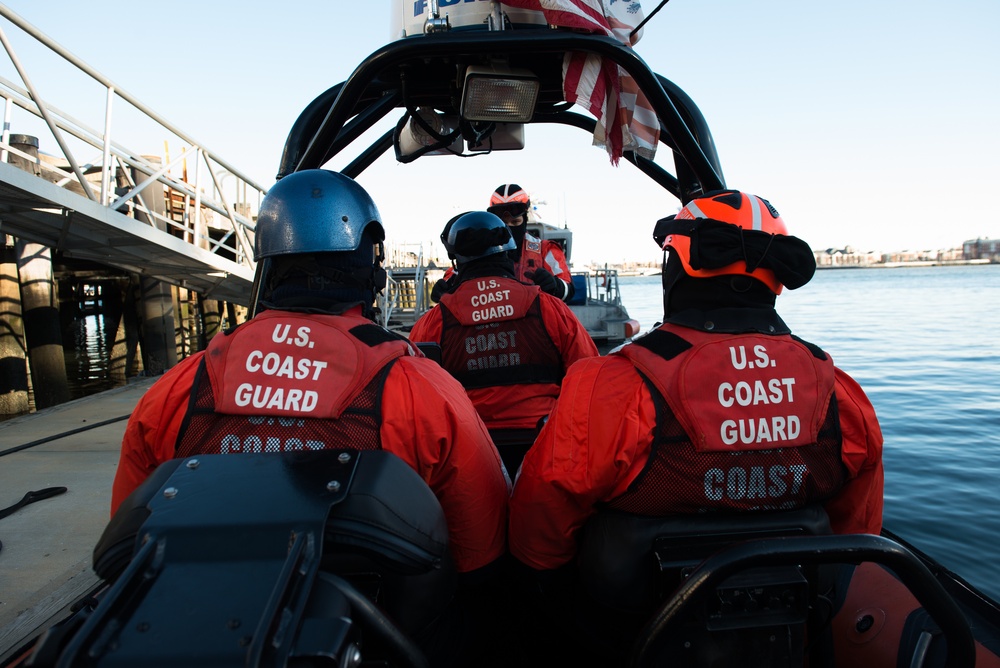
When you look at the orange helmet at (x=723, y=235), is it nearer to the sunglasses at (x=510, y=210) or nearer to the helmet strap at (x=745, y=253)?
the helmet strap at (x=745, y=253)

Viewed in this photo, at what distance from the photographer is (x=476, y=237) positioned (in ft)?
12.5

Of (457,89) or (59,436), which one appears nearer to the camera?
(457,89)

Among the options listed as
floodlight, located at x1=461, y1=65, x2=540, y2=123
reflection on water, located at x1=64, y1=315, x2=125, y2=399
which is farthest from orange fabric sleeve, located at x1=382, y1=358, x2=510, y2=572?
reflection on water, located at x1=64, y1=315, x2=125, y2=399

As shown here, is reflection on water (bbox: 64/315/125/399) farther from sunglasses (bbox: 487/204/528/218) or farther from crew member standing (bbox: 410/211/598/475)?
crew member standing (bbox: 410/211/598/475)

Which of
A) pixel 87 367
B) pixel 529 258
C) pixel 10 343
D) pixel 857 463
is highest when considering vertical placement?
pixel 529 258

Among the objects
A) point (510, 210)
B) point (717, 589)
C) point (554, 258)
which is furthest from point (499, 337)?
point (554, 258)

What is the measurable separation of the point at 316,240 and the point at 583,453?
3.19ft

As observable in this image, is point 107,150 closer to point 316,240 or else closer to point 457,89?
point 457,89

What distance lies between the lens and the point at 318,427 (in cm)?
154

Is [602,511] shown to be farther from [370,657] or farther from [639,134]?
[639,134]

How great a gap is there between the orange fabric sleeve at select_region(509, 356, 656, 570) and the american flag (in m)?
1.19

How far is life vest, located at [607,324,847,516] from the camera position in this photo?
1.59m

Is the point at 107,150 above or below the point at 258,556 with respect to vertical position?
above

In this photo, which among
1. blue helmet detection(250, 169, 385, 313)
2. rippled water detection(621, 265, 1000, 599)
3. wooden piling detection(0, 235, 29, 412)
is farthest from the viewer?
wooden piling detection(0, 235, 29, 412)
